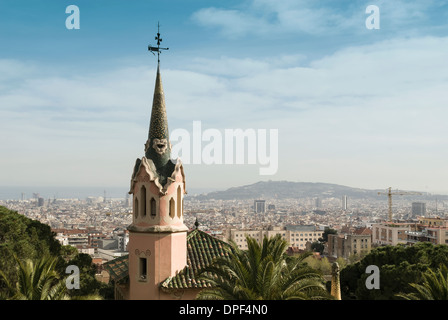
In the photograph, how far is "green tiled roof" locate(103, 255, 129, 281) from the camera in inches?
648

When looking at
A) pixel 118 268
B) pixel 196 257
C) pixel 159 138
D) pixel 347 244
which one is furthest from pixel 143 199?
pixel 347 244

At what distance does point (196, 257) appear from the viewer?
16.7m

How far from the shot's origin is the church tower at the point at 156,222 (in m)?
15.4

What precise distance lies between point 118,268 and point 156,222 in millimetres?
2863

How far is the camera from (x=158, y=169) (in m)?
16.0

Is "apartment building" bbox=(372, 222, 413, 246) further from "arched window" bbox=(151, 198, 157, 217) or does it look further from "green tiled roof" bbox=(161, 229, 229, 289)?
"arched window" bbox=(151, 198, 157, 217)

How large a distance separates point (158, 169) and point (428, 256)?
1734cm

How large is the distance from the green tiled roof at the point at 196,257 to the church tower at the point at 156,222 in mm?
226

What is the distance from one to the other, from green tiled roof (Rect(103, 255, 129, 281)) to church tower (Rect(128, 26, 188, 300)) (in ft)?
2.25

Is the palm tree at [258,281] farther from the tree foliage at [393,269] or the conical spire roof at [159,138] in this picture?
the tree foliage at [393,269]

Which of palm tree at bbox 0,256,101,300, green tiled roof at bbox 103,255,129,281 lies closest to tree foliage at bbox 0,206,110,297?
green tiled roof at bbox 103,255,129,281

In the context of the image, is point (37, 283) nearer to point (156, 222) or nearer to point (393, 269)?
point (156, 222)

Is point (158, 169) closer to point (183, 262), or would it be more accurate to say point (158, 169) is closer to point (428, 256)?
point (183, 262)
